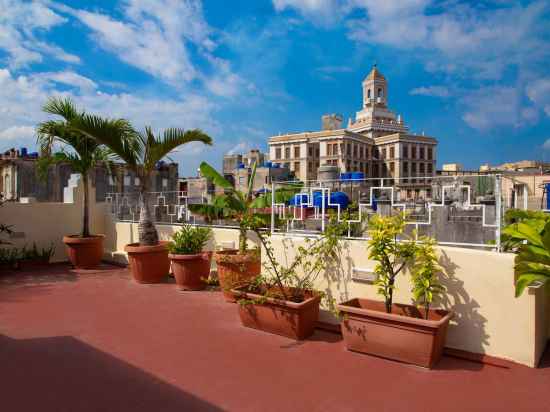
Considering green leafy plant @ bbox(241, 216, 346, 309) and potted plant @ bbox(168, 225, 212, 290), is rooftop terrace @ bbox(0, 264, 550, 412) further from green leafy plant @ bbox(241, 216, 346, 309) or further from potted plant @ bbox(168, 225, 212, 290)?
potted plant @ bbox(168, 225, 212, 290)

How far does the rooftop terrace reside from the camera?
10.2 feet

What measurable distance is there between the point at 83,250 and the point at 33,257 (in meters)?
1.56

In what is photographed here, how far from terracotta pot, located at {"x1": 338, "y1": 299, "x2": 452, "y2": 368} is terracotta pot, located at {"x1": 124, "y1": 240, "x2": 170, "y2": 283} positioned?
14.7ft

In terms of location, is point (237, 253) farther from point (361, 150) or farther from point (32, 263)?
point (361, 150)

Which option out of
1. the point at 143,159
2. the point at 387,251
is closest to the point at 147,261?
the point at 143,159

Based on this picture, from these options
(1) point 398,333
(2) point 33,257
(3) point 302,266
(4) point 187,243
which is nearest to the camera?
(1) point 398,333

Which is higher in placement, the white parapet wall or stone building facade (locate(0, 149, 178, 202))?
stone building facade (locate(0, 149, 178, 202))

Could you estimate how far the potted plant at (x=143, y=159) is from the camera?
7.41 m

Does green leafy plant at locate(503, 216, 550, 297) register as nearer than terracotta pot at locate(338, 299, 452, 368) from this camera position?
Yes

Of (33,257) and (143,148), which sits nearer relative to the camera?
(143,148)

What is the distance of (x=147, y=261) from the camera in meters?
7.41

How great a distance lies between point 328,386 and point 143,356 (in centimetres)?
192

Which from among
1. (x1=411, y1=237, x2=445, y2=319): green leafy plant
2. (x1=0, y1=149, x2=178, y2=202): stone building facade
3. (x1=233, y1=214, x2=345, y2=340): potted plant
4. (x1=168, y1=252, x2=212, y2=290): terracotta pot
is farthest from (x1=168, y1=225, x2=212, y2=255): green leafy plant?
(x1=0, y1=149, x2=178, y2=202): stone building facade

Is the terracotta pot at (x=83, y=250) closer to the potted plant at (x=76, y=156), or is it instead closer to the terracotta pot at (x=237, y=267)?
the potted plant at (x=76, y=156)
